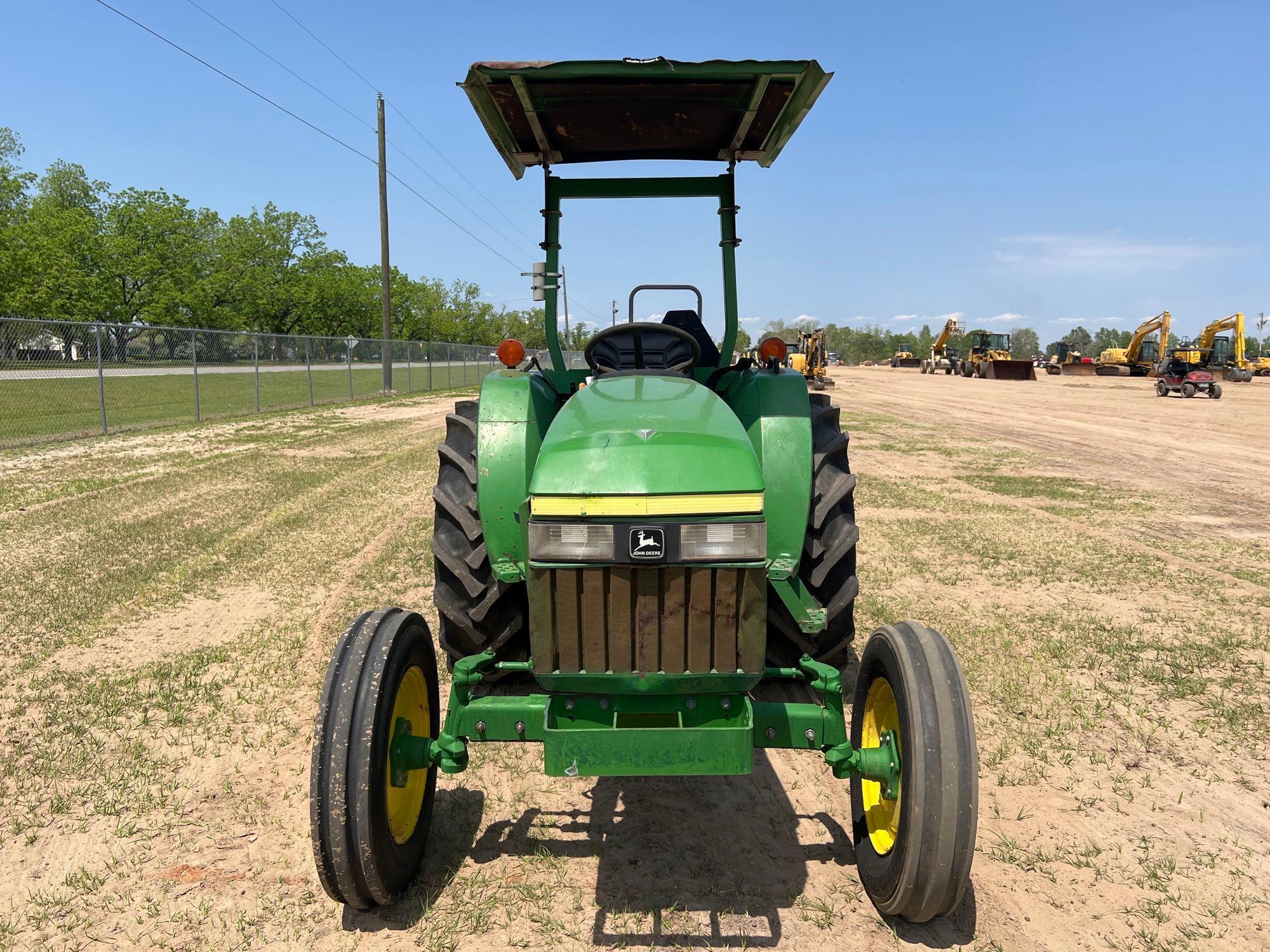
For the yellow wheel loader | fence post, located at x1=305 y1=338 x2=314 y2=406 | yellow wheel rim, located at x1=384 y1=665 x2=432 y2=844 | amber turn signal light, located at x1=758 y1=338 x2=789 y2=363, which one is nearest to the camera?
yellow wheel rim, located at x1=384 y1=665 x2=432 y2=844

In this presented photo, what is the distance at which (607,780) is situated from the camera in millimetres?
3521

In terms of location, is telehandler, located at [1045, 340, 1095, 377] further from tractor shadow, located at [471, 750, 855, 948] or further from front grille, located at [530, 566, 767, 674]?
front grille, located at [530, 566, 767, 674]

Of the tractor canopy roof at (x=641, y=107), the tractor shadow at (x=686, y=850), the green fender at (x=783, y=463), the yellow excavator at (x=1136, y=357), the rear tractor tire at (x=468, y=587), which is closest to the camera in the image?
the tractor shadow at (x=686, y=850)

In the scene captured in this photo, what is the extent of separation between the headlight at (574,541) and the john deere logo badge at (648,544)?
→ 0.07 metres

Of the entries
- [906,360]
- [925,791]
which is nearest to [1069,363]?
[906,360]

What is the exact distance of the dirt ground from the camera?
262 cm

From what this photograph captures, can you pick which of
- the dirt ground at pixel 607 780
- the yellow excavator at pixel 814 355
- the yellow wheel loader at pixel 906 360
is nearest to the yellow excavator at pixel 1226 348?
the yellow excavator at pixel 814 355

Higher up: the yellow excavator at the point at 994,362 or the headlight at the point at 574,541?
the yellow excavator at the point at 994,362

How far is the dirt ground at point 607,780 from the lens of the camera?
262 centimetres

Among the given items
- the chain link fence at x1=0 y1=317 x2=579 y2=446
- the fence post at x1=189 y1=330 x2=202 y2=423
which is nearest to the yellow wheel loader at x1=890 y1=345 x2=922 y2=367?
the chain link fence at x1=0 y1=317 x2=579 y2=446

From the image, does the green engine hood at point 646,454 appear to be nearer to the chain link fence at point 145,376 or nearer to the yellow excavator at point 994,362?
the chain link fence at point 145,376

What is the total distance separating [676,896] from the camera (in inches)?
108

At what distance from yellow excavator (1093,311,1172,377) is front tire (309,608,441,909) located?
4309 centimetres

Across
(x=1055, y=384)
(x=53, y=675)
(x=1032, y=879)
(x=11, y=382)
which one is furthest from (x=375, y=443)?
(x=1055, y=384)
